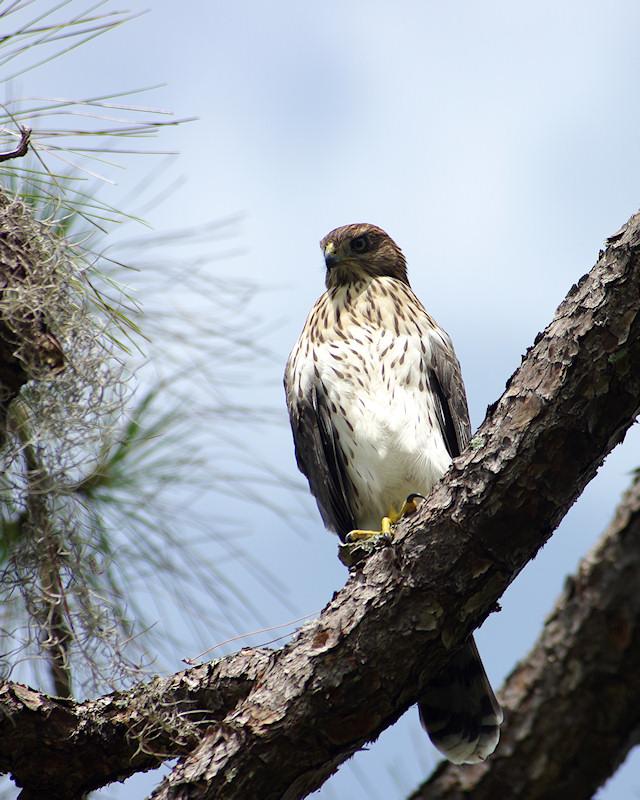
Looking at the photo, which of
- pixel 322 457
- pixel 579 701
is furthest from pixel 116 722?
pixel 579 701

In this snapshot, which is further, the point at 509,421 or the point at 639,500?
the point at 639,500

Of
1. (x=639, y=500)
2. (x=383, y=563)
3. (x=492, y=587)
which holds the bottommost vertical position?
(x=492, y=587)

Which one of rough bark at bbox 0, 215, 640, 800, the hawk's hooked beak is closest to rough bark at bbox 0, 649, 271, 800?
rough bark at bbox 0, 215, 640, 800

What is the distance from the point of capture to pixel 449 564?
269cm

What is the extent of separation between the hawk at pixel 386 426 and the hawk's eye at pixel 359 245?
1.15ft

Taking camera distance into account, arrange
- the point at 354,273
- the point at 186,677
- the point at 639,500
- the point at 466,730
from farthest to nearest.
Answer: the point at 639,500 → the point at 354,273 → the point at 466,730 → the point at 186,677

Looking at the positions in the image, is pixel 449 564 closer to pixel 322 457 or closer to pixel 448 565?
pixel 448 565

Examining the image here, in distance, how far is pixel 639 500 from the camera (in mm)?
5008

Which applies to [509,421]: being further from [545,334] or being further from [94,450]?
[94,450]

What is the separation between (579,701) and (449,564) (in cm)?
263

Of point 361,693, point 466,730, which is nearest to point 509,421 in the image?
point 361,693

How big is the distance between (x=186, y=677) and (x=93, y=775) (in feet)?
1.32

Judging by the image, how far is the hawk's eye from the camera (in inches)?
185

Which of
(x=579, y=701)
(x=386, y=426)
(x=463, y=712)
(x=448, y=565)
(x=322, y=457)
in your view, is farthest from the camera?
(x=579, y=701)
